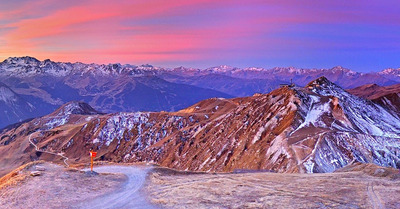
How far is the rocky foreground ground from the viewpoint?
103 ft

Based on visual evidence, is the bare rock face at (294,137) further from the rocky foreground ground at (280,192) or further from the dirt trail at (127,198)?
the dirt trail at (127,198)

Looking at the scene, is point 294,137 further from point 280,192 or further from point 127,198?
point 127,198

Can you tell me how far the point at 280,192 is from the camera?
3581 cm

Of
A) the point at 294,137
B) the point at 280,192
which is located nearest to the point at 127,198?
the point at 280,192

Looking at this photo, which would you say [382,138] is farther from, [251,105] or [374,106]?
[251,105]

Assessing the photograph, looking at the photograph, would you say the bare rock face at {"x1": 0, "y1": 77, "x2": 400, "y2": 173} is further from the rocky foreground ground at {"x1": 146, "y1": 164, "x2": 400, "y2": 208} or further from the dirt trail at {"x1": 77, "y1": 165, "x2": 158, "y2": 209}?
the dirt trail at {"x1": 77, "y1": 165, "x2": 158, "y2": 209}

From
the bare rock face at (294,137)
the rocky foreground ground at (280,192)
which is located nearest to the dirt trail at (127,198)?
Result: the rocky foreground ground at (280,192)

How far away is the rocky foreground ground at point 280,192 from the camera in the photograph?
103 ft

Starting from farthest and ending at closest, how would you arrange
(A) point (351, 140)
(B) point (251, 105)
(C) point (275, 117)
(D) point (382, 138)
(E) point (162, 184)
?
(B) point (251, 105), (C) point (275, 117), (D) point (382, 138), (A) point (351, 140), (E) point (162, 184)

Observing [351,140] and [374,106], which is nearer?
[351,140]

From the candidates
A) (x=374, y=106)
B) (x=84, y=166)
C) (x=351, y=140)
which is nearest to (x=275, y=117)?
(x=351, y=140)

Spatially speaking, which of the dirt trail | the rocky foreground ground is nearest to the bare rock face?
the rocky foreground ground

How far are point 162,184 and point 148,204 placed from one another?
29.3 ft

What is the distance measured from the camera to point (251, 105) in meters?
140
